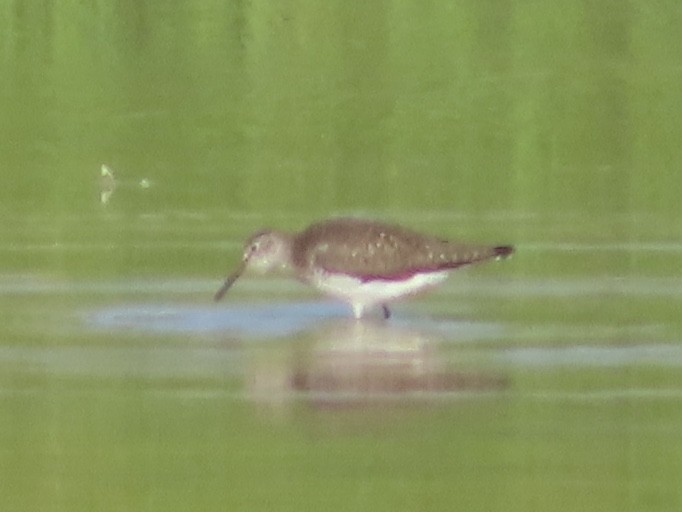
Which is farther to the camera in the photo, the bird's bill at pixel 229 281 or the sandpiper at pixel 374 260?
the bird's bill at pixel 229 281

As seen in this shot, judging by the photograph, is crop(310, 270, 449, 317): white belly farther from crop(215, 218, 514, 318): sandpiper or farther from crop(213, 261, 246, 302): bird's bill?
crop(213, 261, 246, 302): bird's bill

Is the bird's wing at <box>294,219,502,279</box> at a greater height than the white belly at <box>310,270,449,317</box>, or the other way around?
the bird's wing at <box>294,219,502,279</box>

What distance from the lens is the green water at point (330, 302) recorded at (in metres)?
9.44

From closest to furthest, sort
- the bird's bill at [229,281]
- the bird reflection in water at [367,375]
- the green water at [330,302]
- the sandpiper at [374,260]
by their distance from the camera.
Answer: the green water at [330,302], the bird reflection in water at [367,375], the sandpiper at [374,260], the bird's bill at [229,281]

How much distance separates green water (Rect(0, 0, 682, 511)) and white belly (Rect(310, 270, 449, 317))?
0.14 m

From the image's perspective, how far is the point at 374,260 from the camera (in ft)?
40.4

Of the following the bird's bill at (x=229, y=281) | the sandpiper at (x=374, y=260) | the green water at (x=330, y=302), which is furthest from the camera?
the bird's bill at (x=229, y=281)

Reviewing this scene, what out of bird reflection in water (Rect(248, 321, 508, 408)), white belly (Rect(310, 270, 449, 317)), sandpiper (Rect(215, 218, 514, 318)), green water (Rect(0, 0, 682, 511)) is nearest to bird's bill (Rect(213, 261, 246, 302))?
green water (Rect(0, 0, 682, 511))

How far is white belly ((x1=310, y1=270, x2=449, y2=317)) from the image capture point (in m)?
12.3

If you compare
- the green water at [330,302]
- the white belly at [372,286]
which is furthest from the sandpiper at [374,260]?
the green water at [330,302]

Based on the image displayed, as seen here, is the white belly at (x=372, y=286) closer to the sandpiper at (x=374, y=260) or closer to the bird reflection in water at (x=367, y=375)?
the sandpiper at (x=374, y=260)

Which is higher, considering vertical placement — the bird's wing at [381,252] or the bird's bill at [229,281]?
the bird's wing at [381,252]

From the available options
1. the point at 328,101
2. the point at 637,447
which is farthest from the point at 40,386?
the point at 328,101

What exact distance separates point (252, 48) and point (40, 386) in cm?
1435
